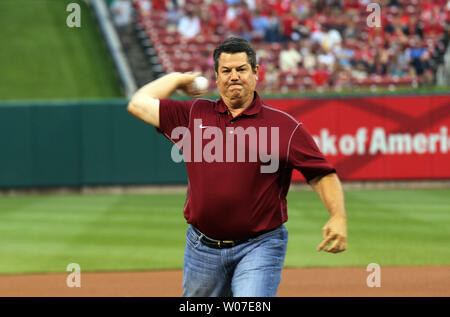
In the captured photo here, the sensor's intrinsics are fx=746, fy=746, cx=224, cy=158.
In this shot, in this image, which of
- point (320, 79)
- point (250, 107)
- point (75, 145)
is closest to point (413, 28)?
point (320, 79)

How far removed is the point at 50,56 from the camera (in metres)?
26.3

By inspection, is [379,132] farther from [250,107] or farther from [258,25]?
[250,107]

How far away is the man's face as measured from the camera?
14.4 ft

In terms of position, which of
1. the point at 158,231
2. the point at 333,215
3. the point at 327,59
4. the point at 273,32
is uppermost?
the point at 273,32

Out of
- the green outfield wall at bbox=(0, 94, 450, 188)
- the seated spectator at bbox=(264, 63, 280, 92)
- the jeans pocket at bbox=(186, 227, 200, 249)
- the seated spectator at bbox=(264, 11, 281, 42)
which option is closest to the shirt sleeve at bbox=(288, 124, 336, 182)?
the jeans pocket at bbox=(186, 227, 200, 249)

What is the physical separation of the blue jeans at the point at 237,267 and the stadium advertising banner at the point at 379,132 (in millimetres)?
13761

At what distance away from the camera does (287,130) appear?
4395 millimetres

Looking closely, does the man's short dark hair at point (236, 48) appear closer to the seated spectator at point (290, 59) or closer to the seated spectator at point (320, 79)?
the seated spectator at point (320, 79)

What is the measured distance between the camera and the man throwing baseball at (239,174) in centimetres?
435

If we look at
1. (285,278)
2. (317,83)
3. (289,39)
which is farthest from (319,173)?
(289,39)

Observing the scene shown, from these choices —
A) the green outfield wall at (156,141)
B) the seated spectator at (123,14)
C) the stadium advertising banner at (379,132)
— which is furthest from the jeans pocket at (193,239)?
the seated spectator at (123,14)

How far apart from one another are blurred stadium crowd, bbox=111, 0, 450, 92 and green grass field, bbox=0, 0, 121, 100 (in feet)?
5.63

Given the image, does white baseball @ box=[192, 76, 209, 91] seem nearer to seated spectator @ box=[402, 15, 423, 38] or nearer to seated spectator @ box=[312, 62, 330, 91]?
seated spectator @ box=[312, 62, 330, 91]

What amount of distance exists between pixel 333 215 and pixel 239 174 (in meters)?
0.59
